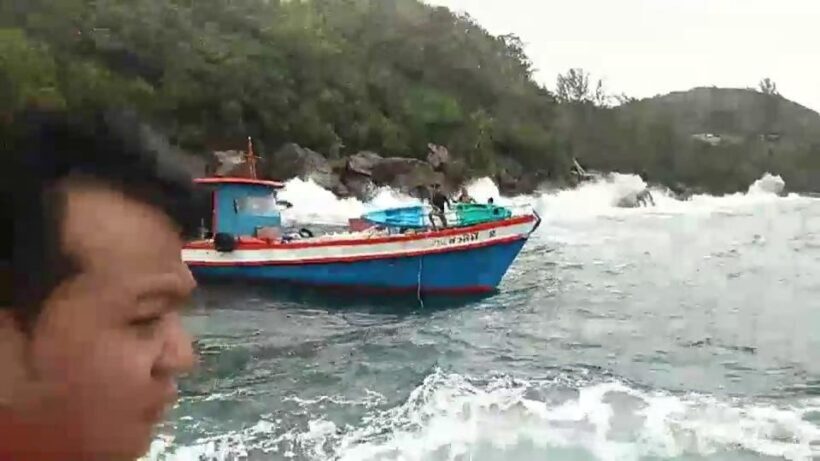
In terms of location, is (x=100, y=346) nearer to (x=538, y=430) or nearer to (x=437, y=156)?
(x=538, y=430)

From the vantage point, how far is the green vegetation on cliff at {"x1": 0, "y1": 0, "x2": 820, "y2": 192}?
2486cm

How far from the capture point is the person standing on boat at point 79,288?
0.57 m

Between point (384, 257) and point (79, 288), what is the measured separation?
11249 mm

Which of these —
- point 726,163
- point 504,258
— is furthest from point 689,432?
point 726,163

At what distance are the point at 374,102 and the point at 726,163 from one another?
20.8 meters

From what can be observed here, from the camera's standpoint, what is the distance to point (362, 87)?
31969 mm

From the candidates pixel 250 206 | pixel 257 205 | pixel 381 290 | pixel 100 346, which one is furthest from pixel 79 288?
pixel 257 205

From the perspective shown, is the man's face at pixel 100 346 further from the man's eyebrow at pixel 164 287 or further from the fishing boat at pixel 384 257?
the fishing boat at pixel 384 257

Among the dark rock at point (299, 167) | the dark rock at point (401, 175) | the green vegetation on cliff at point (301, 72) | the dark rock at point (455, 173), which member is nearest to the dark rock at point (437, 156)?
the dark rock at point (455, 173)

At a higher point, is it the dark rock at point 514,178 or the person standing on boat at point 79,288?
the person standing on boat at point 79,288

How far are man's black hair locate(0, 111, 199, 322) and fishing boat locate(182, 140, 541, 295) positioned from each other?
36.2 feet

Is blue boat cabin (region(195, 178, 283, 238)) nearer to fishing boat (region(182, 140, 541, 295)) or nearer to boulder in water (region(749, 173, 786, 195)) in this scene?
fishing boat (region(182, 140, 541, 295))

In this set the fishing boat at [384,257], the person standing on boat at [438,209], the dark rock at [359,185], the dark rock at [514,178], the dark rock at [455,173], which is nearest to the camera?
the fishing boat at [384,257]

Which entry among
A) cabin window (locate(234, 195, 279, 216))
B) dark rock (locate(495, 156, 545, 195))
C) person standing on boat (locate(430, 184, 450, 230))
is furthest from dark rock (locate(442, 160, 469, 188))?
cabin window (locate(234, 195, 279, 216))
